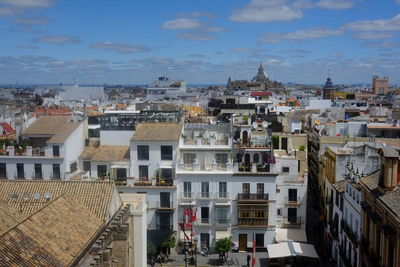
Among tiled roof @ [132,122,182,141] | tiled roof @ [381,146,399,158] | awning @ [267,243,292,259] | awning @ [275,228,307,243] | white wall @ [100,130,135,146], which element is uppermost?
tiled roof @ [381,146,399,158]

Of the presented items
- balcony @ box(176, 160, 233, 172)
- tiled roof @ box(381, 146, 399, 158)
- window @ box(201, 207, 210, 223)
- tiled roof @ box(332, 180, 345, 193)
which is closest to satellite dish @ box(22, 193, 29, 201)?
balcony @ box(176, 160, 233, 172)

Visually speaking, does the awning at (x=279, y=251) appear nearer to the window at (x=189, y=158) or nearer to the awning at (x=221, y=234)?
the awning at (x=221, y=234)

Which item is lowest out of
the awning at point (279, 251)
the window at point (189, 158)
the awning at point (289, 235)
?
the awning at point (289, 235)

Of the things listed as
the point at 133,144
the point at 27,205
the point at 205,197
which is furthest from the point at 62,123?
the point at 27,205

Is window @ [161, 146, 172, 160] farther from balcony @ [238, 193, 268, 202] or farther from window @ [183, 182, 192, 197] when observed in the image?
balcony @ [238, 193, 268, 202]

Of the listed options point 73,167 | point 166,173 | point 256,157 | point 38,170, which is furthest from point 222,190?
point 38,170

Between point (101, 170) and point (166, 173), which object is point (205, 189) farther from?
point (101, 170)

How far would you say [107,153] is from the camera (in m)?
49.1

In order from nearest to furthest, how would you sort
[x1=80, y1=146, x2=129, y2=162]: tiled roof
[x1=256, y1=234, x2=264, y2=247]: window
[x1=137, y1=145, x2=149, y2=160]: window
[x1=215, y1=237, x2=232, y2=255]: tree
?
[x1=215, y1=237, x2=232, y2=255]: tree < [x1=256, y1=234, x2=264, y2=247]: window < [x1=137, y1=145, x2=149, y2=160]: window < [x1=80, y1=146, x2=129, y2=162]: tiled roof

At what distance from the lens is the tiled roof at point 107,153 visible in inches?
1900

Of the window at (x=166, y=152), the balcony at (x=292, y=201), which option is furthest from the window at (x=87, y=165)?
the balcony at (x=292, y=201)

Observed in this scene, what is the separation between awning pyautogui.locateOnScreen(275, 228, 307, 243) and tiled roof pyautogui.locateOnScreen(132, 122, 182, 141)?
43.2 feet

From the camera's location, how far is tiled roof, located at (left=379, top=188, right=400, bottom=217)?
2571cm

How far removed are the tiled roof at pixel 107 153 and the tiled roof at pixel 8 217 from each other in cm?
2261
